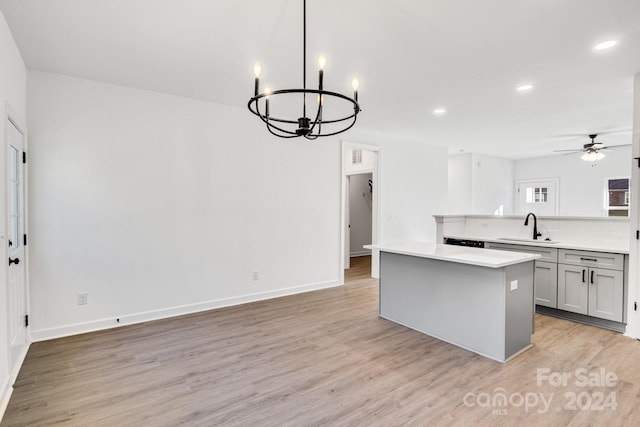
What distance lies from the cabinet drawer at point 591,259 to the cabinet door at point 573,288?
67 millimetres

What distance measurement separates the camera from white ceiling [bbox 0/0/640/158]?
2.27 meters

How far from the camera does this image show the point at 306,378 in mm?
2629

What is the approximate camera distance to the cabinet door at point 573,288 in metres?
3.78

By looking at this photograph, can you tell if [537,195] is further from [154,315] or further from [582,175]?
[154,315]

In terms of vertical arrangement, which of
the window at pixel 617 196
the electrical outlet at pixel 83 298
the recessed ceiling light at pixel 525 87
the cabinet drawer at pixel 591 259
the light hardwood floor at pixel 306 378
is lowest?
the light hardwood floor at pixel 306 378

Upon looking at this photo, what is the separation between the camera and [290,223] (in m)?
5.04

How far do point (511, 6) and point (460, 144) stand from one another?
17.4ft

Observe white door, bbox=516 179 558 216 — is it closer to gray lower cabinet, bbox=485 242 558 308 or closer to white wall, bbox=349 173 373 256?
white wall, bbox=349 173 373 256

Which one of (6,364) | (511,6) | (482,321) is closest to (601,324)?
(482,321)


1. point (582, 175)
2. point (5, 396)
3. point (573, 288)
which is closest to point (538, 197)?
point (582, 175)

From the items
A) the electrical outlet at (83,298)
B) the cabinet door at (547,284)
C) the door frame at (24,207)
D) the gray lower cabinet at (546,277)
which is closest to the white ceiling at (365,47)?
the door frame at (24,207)

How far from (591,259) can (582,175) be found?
19.1ft

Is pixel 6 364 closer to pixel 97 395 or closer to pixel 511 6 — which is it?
pixel 97 395

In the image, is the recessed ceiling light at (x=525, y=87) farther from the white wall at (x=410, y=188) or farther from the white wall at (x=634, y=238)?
the white wall at (x=410, y=188)
